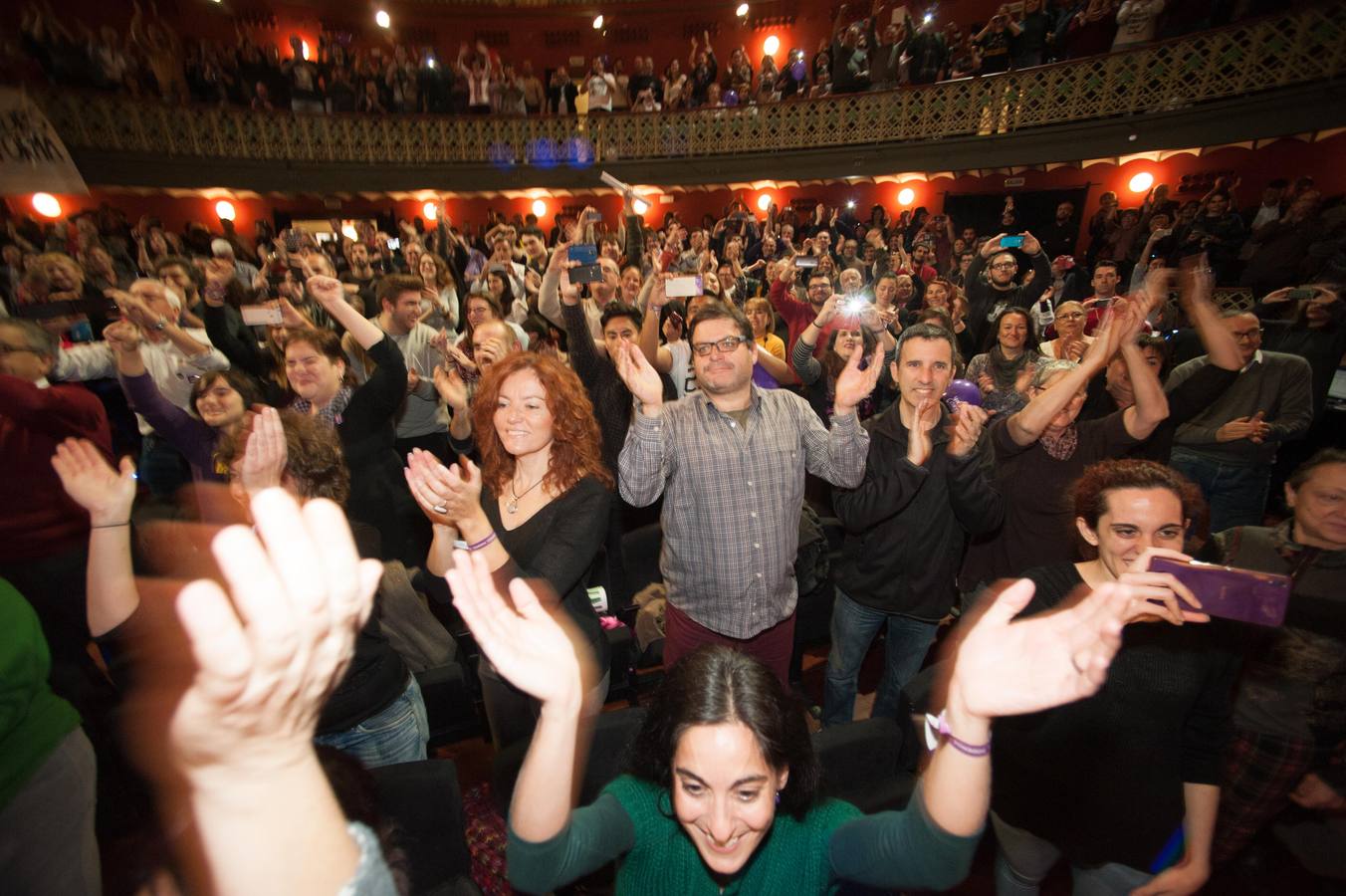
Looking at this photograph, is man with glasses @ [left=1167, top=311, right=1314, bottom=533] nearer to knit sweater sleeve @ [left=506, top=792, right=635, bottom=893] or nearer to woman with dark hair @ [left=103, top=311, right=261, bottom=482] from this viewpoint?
knit sweater sleeve @ [left=506, top=792, right=635, bottom=893]

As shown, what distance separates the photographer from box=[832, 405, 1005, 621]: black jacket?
224 cm

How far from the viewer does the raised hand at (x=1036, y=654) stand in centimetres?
94

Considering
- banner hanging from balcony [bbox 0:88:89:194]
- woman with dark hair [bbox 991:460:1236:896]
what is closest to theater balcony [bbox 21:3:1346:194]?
banner hanging from balcony [bbox 0:88:89:194]

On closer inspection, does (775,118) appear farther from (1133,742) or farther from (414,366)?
(1133,742)

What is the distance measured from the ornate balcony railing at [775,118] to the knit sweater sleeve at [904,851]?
38.8ft

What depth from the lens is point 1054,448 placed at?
2.43 metres

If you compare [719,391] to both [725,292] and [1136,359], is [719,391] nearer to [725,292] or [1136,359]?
[1136,359]

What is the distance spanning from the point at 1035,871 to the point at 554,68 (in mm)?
18119

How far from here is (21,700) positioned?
4.02 ft

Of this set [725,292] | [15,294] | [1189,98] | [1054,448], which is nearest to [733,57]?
[1189,98]

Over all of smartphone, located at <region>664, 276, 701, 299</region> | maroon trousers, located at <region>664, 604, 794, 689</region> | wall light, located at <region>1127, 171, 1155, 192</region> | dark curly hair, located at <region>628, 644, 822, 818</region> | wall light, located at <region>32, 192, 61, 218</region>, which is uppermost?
wall light, located at <region>1127, 171, 1155, 192</region>

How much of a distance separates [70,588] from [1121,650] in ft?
10.8

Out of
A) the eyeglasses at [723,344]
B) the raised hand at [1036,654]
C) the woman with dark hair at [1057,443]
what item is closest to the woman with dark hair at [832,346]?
the woman with dark hair at [1057,443]

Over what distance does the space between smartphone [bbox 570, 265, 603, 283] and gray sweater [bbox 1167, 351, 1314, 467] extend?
3027mm
